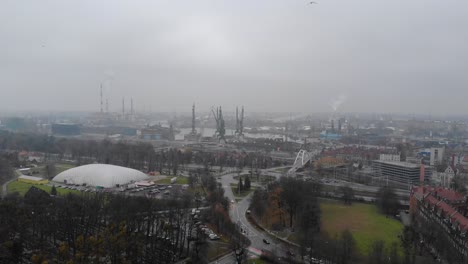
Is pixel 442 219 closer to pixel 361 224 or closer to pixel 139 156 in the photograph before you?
pixel 361 224

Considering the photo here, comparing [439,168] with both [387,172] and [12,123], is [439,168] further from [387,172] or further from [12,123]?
[12,123]

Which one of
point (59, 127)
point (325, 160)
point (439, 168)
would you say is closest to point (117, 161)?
point (325, 160)

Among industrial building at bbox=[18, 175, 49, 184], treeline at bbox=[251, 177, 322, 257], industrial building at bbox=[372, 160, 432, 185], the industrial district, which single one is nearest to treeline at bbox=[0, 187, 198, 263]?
the industrial district

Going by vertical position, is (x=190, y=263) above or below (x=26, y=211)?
below

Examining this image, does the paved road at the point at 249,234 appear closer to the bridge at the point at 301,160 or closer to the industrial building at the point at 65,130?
the bridge at the point at 301,160

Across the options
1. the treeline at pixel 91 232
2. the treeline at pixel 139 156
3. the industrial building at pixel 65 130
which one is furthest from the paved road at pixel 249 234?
the industrial building at pixel 65 130

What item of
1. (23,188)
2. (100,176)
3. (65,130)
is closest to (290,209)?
(100,176)
